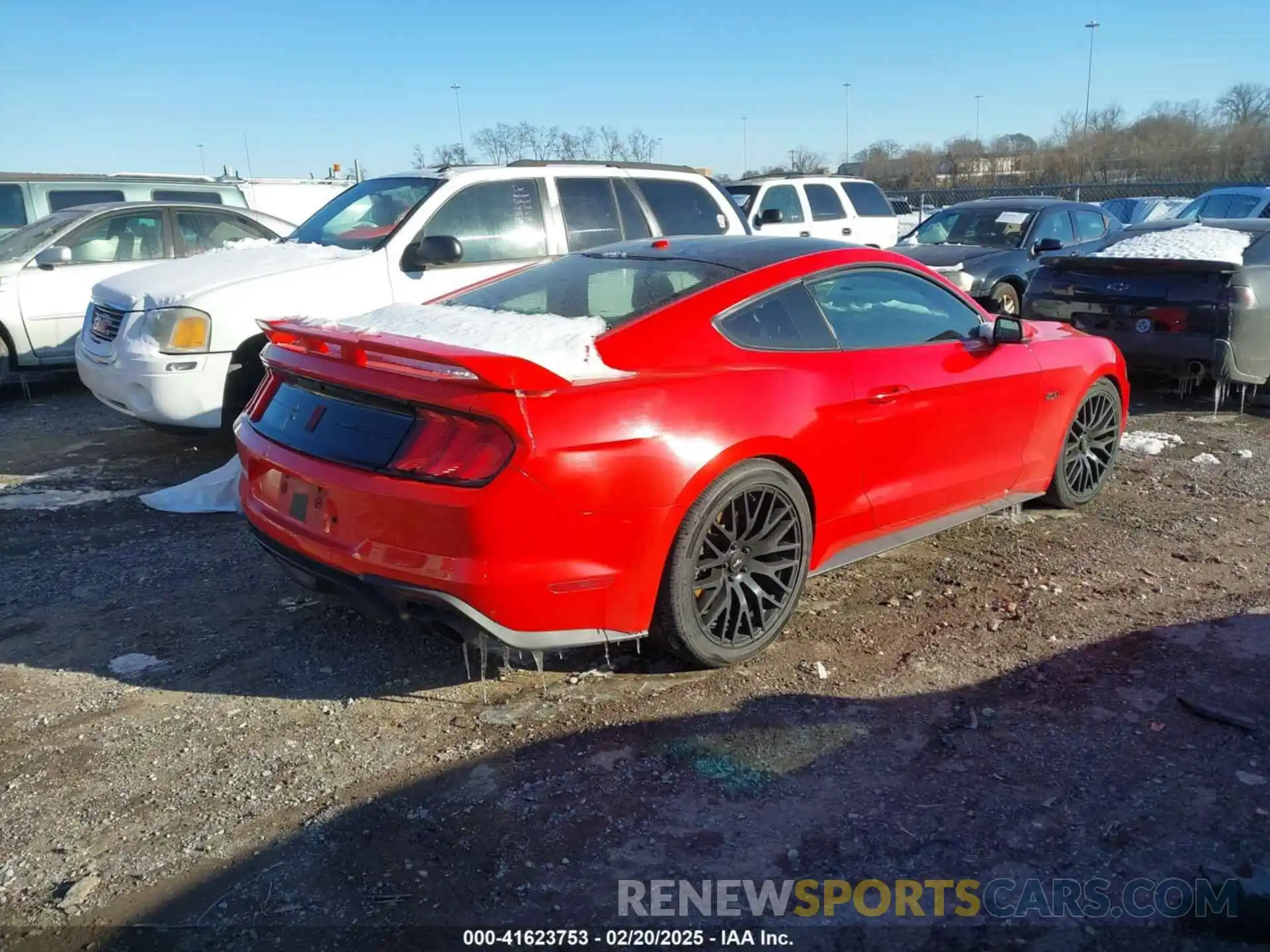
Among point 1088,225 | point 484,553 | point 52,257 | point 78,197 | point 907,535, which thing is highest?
point 78,197

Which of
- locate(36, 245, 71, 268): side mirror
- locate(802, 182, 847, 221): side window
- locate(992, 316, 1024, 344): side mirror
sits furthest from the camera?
locate(802, 182, 847, 221): side window

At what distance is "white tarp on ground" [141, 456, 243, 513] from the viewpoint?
5.58 m

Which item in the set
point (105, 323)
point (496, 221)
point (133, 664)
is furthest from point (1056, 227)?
point (133, 664)

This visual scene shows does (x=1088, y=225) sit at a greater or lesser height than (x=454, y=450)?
greater

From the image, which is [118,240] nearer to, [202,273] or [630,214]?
[202,273]

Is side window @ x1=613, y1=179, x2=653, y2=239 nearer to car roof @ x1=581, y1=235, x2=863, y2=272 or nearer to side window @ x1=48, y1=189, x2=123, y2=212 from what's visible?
car roof @ x1=581, y1=235, x2=863, y2=272

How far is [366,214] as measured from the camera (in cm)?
717

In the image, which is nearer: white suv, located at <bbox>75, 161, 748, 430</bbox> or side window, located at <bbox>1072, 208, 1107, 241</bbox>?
white suv, located at <bbox>75, 161, 748, 430</bbox>

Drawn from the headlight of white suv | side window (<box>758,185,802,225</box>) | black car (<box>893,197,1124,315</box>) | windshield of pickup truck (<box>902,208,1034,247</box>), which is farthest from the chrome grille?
side window (<box>758,185,802,225</box>)

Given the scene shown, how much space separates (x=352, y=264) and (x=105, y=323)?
1.67 m

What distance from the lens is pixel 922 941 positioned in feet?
7.92

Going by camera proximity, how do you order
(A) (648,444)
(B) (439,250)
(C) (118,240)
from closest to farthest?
(A) (648,444), (B) (439,250), (C) (118,240)

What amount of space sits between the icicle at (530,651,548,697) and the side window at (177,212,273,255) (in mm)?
7060

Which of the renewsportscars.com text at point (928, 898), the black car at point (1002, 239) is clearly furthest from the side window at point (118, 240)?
the renewsportscars.com text at point (928, 898)
